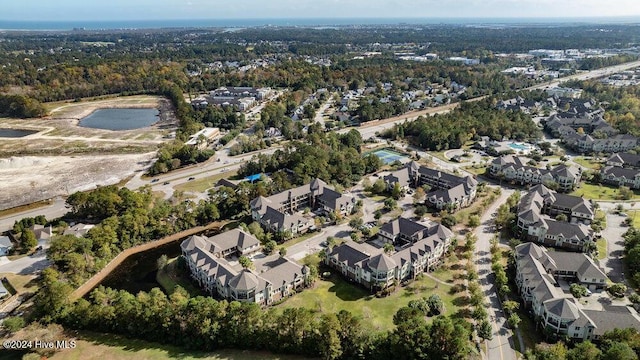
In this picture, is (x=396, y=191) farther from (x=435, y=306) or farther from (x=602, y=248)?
(x=435, y=306)

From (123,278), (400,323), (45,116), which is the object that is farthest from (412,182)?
(45,116)

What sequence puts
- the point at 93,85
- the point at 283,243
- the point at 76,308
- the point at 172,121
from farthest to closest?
1. the point at 93,85
2. the point at 172,121
3. the point at 283,243
4. the point at 76,308

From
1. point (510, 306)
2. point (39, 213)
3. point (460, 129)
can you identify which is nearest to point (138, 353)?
point (510, 306)

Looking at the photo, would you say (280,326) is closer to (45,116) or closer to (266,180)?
(266,180)

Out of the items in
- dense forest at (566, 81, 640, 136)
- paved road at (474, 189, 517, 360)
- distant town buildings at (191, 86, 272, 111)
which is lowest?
paved road at (474, 189, 517, 360)

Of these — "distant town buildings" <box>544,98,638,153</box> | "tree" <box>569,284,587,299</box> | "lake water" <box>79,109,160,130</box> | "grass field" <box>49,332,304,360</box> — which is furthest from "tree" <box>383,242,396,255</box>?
"lake water" <box>79,109,160,130</box>

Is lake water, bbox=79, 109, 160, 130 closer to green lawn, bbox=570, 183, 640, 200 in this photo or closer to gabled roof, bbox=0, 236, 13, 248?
gabled roof, bbox=0, 236, 13, 248

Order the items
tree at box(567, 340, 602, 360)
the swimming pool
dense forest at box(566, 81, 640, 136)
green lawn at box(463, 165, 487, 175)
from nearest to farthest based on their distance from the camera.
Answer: tree at box(567, 340, 602, 360)
green lawn at box(463, 165, 487, 175)
the swimming pool
dense forest at box(566, 81, 640, 136)
